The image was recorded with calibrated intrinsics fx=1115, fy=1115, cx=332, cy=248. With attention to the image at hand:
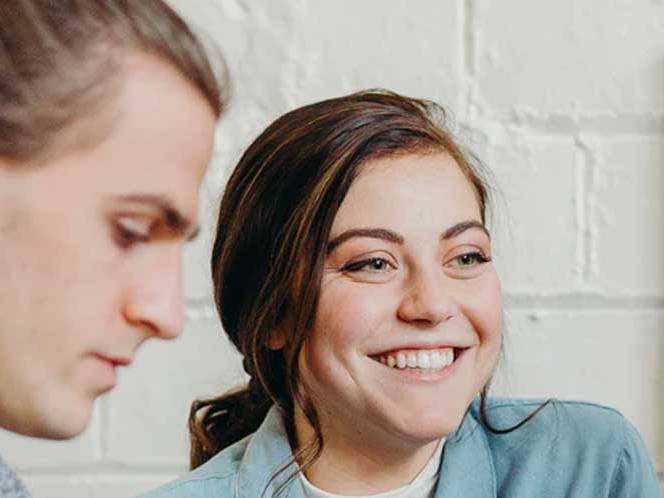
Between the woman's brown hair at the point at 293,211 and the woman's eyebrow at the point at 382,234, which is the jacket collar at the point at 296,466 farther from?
the woman's eyebrow at the point at 382,234

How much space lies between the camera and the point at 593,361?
39.9 inches

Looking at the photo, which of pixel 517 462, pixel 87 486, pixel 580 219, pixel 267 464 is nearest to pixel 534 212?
pixel 580 219

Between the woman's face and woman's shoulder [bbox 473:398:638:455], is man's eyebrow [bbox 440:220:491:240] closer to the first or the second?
the woman's face

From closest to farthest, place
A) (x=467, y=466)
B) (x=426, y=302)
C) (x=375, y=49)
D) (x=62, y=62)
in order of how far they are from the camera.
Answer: (x=62, y=62) → (x=426, y=302) → (x=467, y=466) → (x=375, y=49)

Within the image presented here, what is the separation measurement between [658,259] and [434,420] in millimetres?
368

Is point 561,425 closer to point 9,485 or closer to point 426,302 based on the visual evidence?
point 426,302

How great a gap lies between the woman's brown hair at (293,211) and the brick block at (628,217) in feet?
0.66

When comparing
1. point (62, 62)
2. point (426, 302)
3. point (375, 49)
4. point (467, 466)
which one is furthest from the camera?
point (375, 49)

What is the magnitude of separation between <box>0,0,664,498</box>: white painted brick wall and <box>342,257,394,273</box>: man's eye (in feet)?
0.91

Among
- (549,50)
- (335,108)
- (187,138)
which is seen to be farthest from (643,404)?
(187,138)

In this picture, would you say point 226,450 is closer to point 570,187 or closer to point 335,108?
point 335,108

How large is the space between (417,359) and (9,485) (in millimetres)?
372

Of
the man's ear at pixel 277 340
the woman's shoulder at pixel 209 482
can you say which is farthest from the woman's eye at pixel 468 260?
the woman's shoulder at pixel 209 482

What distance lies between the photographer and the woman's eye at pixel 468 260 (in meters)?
0.75
